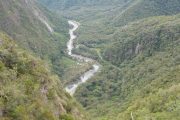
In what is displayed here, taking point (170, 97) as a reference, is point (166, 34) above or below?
above

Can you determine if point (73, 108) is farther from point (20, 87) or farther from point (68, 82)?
point (68, 82)

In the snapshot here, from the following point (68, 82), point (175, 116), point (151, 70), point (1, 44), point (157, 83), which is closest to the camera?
point (1, 44)

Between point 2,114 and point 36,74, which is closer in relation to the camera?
point 2,114

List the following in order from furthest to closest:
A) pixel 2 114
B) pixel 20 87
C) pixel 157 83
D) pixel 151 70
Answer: pixel 151 70, pixel 157 83, pixel 20 87, pixel 2 114

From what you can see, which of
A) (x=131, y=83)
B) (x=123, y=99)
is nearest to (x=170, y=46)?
(x=131, y=83)

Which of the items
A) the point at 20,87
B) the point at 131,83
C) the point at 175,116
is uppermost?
the point at 131,83

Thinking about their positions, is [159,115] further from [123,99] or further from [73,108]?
[123,99]

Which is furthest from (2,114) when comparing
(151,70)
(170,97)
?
(151,70)
